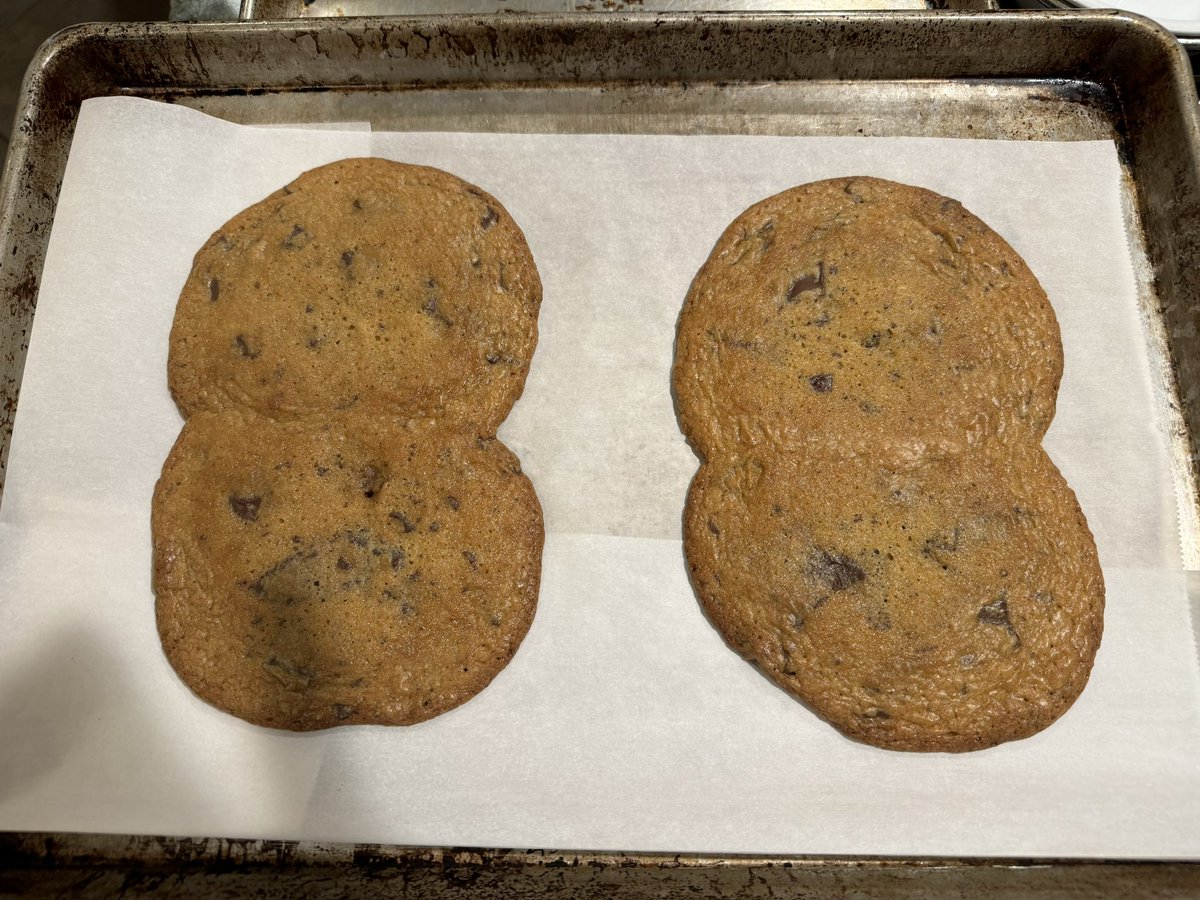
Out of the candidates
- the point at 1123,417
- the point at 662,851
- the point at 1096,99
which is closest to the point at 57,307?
the point at 662,851

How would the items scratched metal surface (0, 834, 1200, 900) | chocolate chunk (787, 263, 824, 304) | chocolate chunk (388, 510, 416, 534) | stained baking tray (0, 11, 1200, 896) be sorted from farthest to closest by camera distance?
stained baking tray (0, 11, 1200, 896)
chocolate chunk (787, 263, 824, 304)
chocolate chunk (388, 510, 416, 534)
scratched metal surface (0, 834, 1200, 900)

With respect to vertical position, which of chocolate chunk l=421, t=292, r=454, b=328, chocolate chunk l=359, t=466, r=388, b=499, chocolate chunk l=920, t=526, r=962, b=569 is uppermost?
chocolate chunk l=421, t=292, r=454, b=328

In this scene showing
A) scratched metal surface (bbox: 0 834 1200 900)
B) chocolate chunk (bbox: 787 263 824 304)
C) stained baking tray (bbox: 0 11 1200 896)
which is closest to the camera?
scratched metal surface (bbox: 0 834 1200 900)

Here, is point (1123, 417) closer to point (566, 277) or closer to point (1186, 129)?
point (1186, 129)

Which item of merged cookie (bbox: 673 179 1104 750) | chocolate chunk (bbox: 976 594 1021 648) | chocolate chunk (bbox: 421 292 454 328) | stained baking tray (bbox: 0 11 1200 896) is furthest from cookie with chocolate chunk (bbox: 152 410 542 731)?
chocolate chunk (bbox: 976 594 1021 648)

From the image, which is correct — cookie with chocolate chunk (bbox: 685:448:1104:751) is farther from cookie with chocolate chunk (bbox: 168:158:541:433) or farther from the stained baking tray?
cookie with chocolate chunk (bbox: 168:158:541:433)

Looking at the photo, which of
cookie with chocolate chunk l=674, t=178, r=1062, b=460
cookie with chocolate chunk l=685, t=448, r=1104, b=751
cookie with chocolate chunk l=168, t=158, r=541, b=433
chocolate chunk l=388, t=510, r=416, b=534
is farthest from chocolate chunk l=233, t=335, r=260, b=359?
cookie with chocolate chunk l=685, t=448, r=1104, b=751

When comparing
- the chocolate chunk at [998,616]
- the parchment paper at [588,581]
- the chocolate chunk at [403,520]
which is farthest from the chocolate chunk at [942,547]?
the chocolate chunk at [403,520]

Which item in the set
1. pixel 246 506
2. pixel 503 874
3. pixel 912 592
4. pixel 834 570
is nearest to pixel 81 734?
pixel 246 506

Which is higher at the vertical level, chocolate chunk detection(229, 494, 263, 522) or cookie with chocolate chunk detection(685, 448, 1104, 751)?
cookie with chocolate chunk detection(685, 448, 1104, 751)

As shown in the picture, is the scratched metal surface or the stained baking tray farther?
the stained baking tray
